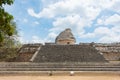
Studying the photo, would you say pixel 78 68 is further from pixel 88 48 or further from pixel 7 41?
pixel 7 41

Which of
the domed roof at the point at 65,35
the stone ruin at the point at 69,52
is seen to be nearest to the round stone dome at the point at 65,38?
the domed roof at the point at 65,35

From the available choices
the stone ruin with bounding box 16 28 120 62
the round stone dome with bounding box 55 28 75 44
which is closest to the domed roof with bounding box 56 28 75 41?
the round stone dome with bounding box 55 28 75 44

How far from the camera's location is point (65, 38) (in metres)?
44.1

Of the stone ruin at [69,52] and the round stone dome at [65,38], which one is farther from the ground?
the round stone dome at [65,38]

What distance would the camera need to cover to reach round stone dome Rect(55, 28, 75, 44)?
44.2 metres

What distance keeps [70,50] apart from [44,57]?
13.8 feet

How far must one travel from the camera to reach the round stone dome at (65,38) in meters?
44.2

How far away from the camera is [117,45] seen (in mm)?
39531

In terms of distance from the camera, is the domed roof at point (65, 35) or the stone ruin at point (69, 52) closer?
the stone ruin at point (69, 52)

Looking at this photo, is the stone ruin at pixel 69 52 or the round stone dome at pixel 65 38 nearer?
the stone ruin at pixel 69 52

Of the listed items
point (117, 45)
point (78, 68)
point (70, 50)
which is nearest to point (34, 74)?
point (78, 68)

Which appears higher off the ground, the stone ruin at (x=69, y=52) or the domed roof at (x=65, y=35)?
the domed roof at (x=65, y=35)

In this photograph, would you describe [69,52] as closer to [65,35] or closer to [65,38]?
[65,38]

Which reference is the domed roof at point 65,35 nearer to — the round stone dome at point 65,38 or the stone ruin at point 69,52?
the round stone dome at point 65,38
